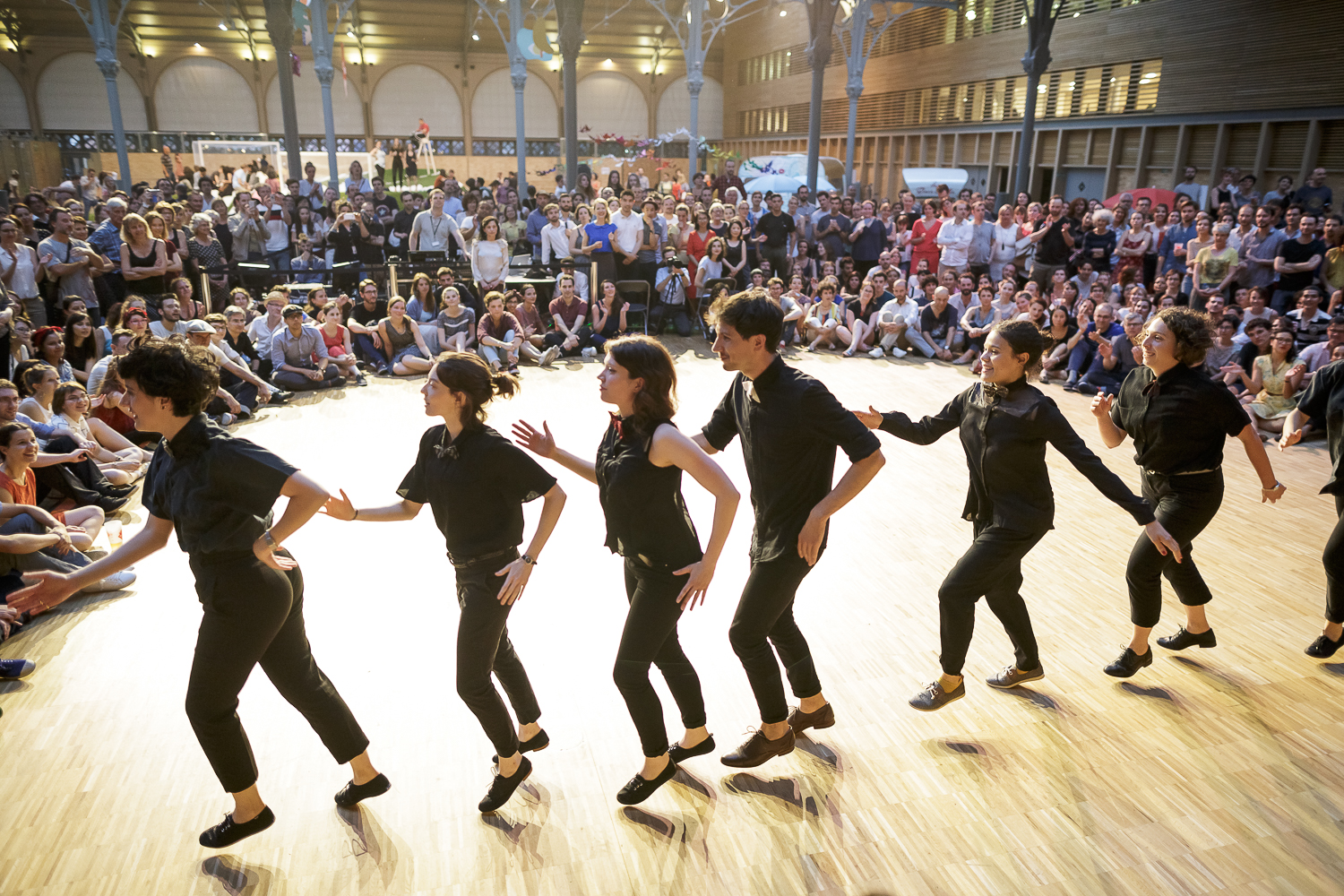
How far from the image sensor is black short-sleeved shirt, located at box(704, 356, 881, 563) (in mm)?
2547

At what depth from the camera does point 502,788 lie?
8.75 feet

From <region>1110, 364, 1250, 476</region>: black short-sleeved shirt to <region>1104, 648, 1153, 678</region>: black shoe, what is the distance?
0.76 m

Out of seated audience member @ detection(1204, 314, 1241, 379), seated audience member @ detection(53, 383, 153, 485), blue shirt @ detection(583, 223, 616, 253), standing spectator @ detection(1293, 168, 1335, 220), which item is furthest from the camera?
blue shirt @ detection(583, 223, 616, 253)

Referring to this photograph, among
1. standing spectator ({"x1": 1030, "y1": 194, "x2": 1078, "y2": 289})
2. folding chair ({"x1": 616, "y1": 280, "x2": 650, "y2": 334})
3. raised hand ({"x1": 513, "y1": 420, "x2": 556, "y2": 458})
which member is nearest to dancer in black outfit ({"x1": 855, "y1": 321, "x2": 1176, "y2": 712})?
raised hand ({"x1": 513, "y1": 420, "x2": 556, "y2": 458})

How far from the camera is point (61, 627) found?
389 cm

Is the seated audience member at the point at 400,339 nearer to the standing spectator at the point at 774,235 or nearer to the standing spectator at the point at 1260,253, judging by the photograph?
the standing spectator at the point at 774,235

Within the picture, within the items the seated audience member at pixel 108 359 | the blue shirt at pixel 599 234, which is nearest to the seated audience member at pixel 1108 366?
the blue shirt at pixel 599 234

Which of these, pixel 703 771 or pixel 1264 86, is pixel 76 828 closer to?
pixel 703 771

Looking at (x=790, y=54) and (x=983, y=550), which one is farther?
(x=790, y=54)

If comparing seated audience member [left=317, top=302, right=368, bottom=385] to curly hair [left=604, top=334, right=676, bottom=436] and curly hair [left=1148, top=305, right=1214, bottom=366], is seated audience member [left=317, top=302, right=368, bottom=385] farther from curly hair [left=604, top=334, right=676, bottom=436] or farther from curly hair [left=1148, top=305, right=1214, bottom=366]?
curly hair [left=1148, top=305, right=1214, bottom=366]

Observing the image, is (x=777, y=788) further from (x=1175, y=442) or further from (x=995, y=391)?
(x=1175, y=442)

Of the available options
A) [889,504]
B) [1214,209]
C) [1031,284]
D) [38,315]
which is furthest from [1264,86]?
[38,315]

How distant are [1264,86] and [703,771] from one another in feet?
49.6

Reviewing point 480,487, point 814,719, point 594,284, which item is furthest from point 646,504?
point 594,284
